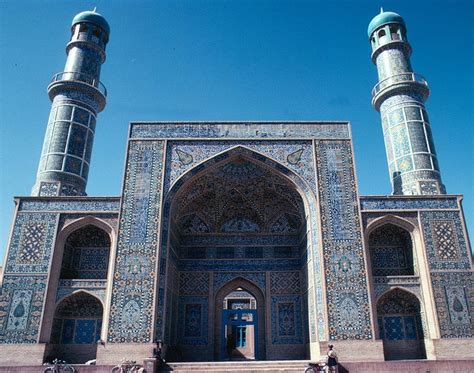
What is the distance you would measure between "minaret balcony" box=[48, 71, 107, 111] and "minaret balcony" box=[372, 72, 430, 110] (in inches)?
355

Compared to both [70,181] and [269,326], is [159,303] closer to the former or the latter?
[269,326]

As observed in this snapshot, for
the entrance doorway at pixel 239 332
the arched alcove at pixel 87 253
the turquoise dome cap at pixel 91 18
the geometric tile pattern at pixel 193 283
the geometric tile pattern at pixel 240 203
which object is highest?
the turquoise dome cap at pixel 91 18

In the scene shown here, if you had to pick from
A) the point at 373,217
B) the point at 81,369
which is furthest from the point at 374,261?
the point at 81,369

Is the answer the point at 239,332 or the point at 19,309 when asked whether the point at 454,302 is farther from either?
the point at 239,332

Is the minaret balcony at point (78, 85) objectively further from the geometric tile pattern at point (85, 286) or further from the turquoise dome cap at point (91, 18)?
the geometric tile pattern at point (85, 286)

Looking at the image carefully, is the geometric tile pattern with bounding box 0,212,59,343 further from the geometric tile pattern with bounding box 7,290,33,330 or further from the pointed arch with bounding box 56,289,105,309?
the pointed arch with bounding box 56,289,105,309

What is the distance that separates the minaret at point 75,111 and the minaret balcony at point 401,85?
9.02 meters

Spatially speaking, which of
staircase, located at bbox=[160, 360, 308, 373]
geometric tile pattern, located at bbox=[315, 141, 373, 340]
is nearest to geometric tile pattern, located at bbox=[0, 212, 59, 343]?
staircase, located at bbox=[160, 360, 308, 373]

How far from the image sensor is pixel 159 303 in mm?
9109

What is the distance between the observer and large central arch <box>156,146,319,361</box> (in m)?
10.6

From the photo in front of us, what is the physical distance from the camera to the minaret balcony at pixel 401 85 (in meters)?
12.7

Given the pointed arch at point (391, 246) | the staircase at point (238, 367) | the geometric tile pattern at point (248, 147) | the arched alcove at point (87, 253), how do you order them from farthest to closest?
the geometric tile pattern at point (248, 147), the arched alcove at point (87, 253), the pointed arch at point (391, 246), the staircase at point (238, 367)

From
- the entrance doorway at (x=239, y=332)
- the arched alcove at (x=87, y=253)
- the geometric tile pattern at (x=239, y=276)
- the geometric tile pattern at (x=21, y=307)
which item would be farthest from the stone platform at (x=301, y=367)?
the entrance doorway at (x=239, y=332)

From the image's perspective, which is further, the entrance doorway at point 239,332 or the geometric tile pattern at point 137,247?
the entrance doorway at point 239,332
